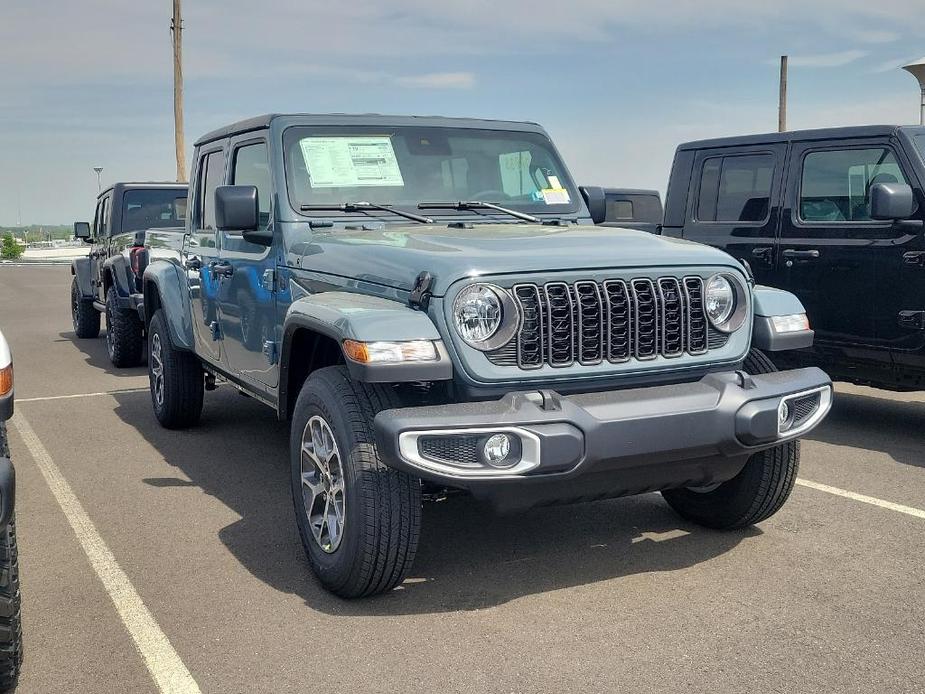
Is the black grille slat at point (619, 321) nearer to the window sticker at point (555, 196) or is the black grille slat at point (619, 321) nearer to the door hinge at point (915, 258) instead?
the window sticker at point (555, 196)

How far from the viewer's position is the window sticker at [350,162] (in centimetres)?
534

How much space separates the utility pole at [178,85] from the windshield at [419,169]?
2241 cm

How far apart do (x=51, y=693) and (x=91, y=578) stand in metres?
1.08

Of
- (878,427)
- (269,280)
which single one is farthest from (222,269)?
(878,427)

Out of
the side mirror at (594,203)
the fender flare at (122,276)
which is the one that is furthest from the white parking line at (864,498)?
the fender flare at (122,276)

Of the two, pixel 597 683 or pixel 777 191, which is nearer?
pixel 597 683

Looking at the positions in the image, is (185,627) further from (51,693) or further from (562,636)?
(562,636)

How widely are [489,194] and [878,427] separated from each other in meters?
3.72

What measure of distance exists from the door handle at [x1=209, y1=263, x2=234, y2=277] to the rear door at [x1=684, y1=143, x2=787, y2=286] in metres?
3.77

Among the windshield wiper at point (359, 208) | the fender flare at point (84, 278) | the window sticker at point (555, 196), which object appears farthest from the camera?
the fender flare at point (84, 278)

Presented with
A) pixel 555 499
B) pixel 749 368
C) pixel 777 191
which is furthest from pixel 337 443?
pixel 777 191

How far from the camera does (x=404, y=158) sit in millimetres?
5480

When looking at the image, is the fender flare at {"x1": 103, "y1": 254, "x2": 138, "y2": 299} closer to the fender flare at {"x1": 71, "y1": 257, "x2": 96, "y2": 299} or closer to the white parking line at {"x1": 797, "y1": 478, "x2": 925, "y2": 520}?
the fender flare at {"x1": 71, "y1": 257, "x2": 96, "y2": 299}

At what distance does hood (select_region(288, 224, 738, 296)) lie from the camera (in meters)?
3.96
